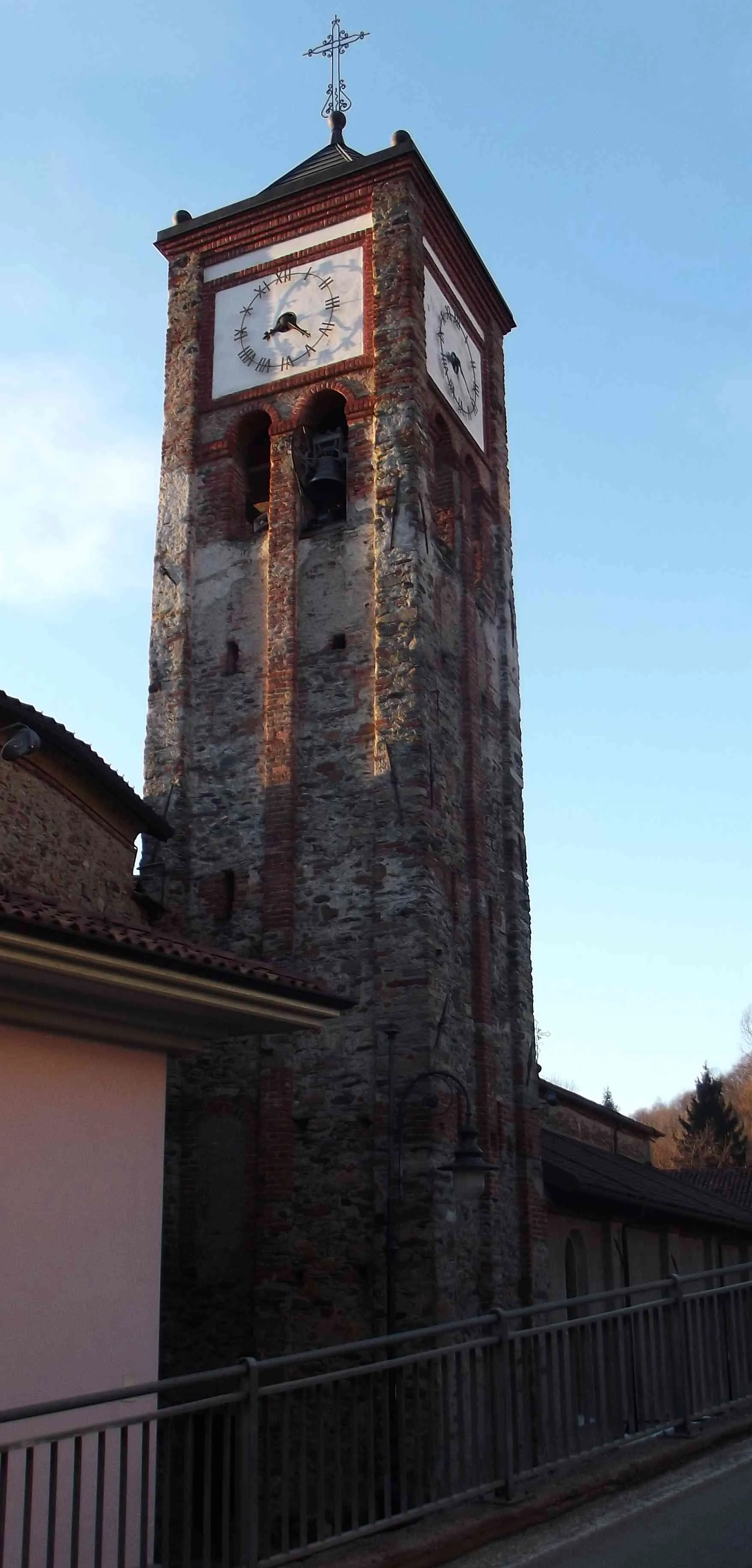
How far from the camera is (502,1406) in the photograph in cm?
658

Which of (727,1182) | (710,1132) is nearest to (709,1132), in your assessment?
(710,1132)

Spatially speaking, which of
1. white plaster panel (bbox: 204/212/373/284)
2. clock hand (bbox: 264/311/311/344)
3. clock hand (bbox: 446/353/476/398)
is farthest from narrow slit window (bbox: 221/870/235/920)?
white plaster panel (bbox: 204/212/373/284)

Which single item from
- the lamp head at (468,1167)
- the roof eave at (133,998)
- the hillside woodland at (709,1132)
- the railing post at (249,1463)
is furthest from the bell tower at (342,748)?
the hillside woodland at (709,1132)

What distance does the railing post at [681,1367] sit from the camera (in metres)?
7.98

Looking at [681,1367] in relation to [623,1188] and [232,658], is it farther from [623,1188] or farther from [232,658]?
[623,1188]

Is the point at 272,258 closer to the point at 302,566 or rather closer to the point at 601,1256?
the point at 302,566

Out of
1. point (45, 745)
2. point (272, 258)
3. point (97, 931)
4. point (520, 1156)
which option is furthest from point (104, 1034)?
point (272, 258)

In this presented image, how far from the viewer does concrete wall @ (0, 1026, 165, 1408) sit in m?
7.59

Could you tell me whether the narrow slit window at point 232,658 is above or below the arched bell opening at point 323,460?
below

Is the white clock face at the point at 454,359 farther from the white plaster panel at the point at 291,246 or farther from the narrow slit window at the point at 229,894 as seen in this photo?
the narrow slit window at the point at 229,894

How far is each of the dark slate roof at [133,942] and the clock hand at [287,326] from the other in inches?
420

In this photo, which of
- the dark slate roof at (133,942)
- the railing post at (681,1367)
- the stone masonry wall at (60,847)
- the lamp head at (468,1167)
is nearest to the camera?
the dark slate roof at (133,942)

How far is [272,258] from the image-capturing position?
17.9 m

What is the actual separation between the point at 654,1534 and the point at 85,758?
8394 millimetres
